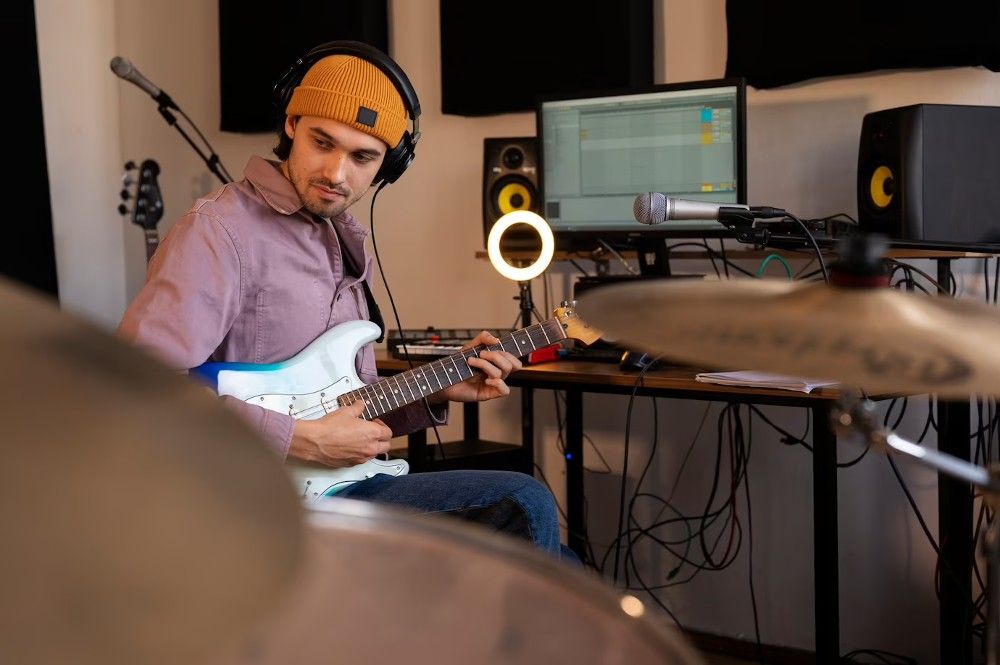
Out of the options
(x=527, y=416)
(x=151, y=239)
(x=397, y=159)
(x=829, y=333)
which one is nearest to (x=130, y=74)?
(x=151, y=239)

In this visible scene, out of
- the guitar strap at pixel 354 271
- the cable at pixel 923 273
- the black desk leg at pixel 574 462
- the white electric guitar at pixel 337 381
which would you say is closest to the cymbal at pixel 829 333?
the white electric guitar at pixel 337 381

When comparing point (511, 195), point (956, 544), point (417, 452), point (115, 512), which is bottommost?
point (956, 544)

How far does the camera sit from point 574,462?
283 centimetres

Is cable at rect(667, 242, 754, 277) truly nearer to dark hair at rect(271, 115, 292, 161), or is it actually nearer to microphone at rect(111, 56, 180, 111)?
dark hair at rect(271, 115, 292, 161)

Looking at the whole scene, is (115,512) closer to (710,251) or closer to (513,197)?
(710,251)

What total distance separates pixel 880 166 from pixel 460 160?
4.26 ft

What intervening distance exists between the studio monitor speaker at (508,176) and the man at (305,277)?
720 mm

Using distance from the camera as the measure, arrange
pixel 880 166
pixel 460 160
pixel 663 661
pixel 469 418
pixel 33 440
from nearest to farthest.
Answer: pixel 33 440
pixel 663 661
pixel 880 166
pixel 469 418
pixel 460 160

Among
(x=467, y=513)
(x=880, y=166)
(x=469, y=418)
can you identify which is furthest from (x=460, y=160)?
(x=467, y=513)

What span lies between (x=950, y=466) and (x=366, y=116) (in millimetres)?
1406

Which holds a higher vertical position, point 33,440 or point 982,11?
point 982,11

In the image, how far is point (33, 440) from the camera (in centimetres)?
39

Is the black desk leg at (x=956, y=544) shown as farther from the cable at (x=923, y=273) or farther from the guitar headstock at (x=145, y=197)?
the guitar headstock at (x=145, y=197)

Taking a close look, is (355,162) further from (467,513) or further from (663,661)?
(663,661)
